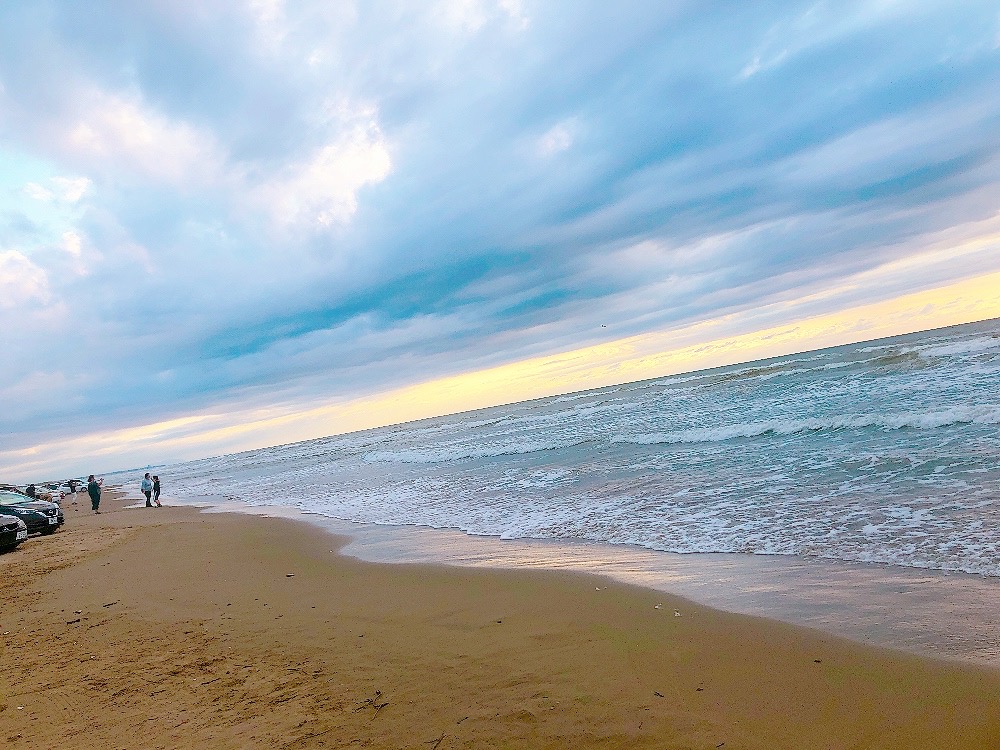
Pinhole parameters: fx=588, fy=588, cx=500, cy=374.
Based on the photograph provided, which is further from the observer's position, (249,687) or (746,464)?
(746,464)

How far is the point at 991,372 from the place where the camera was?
74.3 feet

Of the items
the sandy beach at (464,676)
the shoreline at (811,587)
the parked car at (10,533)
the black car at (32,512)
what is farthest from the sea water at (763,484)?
the parked car at (10,533)

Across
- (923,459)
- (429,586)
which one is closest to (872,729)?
(429,586)

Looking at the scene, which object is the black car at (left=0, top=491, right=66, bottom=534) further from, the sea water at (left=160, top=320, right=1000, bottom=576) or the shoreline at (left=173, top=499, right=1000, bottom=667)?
the shoreline at (left=173, top=499, right=1000, bottom=667)

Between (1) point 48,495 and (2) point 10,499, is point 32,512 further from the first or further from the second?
(1) point 48,495

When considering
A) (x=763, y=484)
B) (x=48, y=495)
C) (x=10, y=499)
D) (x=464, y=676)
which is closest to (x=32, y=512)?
(x=10, y=499)

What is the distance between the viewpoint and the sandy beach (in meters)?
3.69

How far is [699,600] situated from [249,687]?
170 inches

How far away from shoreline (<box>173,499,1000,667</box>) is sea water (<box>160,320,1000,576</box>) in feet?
1.27

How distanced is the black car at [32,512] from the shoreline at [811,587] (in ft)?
50.3

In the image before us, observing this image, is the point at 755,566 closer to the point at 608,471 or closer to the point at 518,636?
the point at 518,636

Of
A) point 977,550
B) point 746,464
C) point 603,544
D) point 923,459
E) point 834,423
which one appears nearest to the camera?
point 977,550

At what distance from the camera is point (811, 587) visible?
20.3 feet

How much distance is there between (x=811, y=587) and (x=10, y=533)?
1897 centimetres
